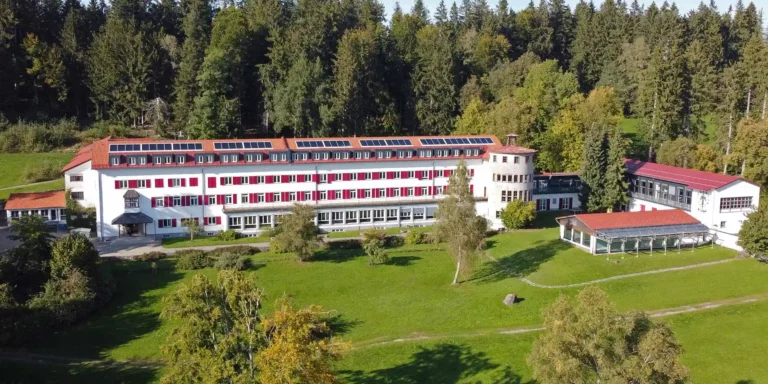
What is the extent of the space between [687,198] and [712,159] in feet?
51.4

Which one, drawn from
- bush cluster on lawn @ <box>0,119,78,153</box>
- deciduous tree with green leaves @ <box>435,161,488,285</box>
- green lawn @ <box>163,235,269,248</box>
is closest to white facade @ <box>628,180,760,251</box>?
deciduous tree with green leaves @ <box>435,161,488,285</box>

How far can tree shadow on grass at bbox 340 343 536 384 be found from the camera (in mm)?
36500

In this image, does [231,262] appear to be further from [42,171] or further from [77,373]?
[42,171]

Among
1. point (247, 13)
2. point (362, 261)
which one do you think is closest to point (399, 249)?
point (362, 261)

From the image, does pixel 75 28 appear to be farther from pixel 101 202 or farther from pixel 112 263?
pixel 112 263

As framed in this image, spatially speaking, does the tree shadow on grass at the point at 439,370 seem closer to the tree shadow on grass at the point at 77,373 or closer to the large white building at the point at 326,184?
the tree shadow on grass at the point at 77,373

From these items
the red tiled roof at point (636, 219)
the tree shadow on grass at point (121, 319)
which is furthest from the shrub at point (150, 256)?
the red tiled roof at point (636, 219)

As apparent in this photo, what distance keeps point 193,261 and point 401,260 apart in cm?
1812

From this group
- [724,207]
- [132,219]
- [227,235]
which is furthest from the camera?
[227,235]

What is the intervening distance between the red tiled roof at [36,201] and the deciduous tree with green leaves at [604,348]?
181 ft

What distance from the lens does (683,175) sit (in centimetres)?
6538

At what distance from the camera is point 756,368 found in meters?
35.8

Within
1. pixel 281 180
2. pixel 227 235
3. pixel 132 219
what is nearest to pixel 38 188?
pixel 132 219

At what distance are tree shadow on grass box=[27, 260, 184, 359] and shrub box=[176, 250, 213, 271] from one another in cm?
90
